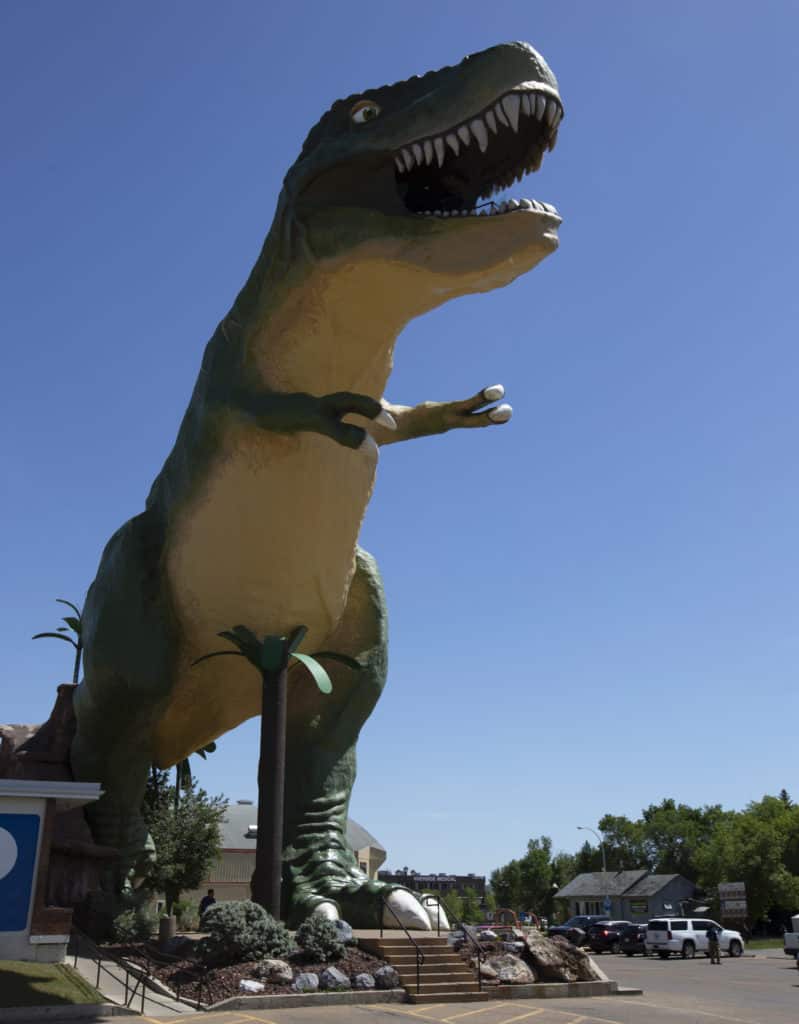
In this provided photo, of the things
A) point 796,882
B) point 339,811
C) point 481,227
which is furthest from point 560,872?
point 481,227

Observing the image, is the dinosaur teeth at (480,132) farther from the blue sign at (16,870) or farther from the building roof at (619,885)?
the building roof at (619,885)

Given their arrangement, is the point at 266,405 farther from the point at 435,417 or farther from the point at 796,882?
the point at 796,882

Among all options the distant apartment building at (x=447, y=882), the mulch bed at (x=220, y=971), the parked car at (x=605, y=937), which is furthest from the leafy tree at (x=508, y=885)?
the mulch bed at (x=220, y=971)

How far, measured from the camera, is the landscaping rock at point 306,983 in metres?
8.00

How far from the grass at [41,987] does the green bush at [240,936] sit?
104 centimetres

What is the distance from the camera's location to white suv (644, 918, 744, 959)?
22.8m

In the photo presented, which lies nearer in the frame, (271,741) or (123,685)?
(271,741)

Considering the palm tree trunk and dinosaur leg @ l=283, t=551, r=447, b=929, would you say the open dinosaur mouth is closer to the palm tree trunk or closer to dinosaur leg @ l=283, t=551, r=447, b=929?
dinosaur leg @ l=283, t=551, r=447, b=929

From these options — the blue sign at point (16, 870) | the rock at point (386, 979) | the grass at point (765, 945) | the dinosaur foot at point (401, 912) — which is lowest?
the grass at point (765, 945)

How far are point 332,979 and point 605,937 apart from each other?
20.5 m

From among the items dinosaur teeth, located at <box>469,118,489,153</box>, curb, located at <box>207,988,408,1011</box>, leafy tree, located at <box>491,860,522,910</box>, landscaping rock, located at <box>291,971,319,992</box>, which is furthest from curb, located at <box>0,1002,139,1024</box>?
leafy tree, located at <box>491,860,522,910</box>

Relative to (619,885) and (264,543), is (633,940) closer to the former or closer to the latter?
(264,543)

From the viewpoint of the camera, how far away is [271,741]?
8.87 meters

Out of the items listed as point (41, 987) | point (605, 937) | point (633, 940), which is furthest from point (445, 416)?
point (605, 937)
